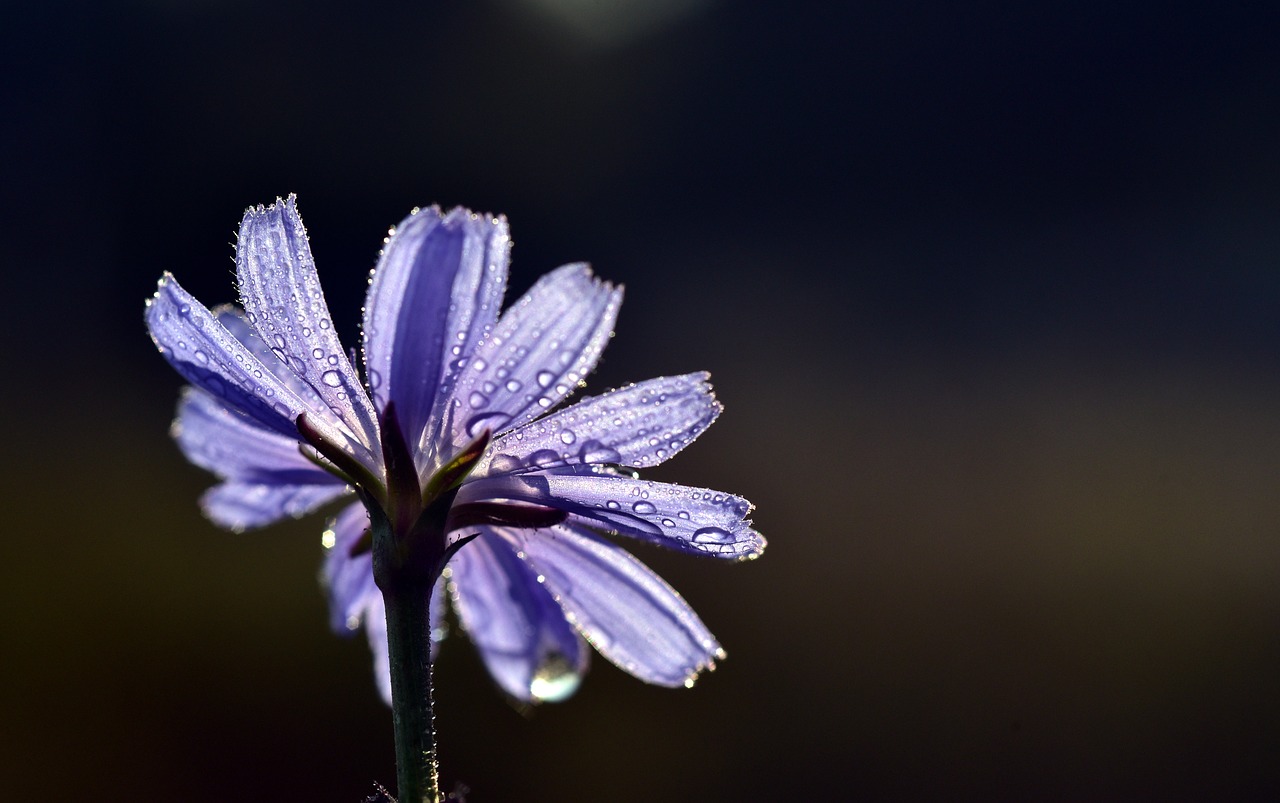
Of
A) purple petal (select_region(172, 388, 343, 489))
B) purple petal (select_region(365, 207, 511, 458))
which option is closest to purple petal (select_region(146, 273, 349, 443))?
purple petal (select_region(365, 207, 511, 458))

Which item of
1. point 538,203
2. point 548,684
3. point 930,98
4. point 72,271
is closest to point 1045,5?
point 930,98

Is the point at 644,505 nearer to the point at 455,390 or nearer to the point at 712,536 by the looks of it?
the point at 712,536

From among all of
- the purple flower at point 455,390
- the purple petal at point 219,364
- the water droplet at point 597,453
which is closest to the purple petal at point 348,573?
the purple flower at point 455,390

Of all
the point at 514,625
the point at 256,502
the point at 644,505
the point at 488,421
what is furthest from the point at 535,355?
the point at 256,502

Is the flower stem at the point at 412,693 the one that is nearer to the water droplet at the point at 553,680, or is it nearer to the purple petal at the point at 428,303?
the purple petal at the point at 428,303

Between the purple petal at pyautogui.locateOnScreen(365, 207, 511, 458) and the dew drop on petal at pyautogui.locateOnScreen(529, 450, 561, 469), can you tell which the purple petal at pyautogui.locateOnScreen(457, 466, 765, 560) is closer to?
the dew drop on petal at pyautogui.locateOnScreen(529, 450, 561, 469)
